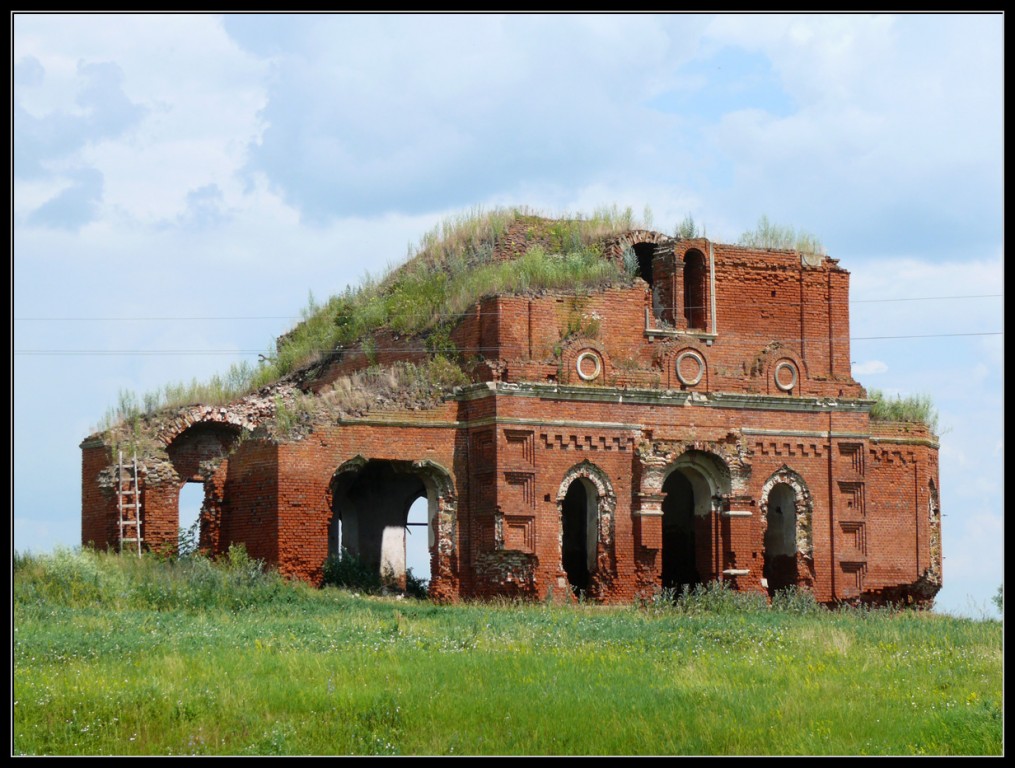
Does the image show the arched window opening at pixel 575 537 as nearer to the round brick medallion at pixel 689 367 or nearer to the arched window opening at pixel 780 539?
the round brick medallion at pixel 689 367

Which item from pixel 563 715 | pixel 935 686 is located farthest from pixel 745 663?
pixel 563 715

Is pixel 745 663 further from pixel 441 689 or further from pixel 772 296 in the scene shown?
pixel 772 296

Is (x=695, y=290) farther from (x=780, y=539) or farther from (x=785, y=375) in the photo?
(x=780, y=539)

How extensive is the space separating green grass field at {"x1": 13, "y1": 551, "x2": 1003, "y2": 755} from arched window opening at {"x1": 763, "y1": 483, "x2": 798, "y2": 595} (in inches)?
238

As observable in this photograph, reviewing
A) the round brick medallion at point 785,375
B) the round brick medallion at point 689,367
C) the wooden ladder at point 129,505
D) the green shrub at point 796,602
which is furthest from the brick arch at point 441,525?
the round brick medallion at point 785,375

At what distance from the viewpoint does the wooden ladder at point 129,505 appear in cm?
2809

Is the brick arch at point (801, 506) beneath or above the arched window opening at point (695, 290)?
beneath

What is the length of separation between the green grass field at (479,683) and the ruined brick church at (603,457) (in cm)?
349

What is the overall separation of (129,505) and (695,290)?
11.0 m

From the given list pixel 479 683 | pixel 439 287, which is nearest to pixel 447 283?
pixel 439 287

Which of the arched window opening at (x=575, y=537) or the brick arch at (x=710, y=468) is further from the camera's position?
the arched window opening at (x=575, y=537)

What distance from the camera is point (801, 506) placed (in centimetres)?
3105

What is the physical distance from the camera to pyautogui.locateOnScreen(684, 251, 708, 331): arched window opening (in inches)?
1220

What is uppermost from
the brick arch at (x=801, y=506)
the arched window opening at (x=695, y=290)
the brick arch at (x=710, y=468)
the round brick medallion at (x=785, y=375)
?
the arched window opening at (x=695, y=290)
